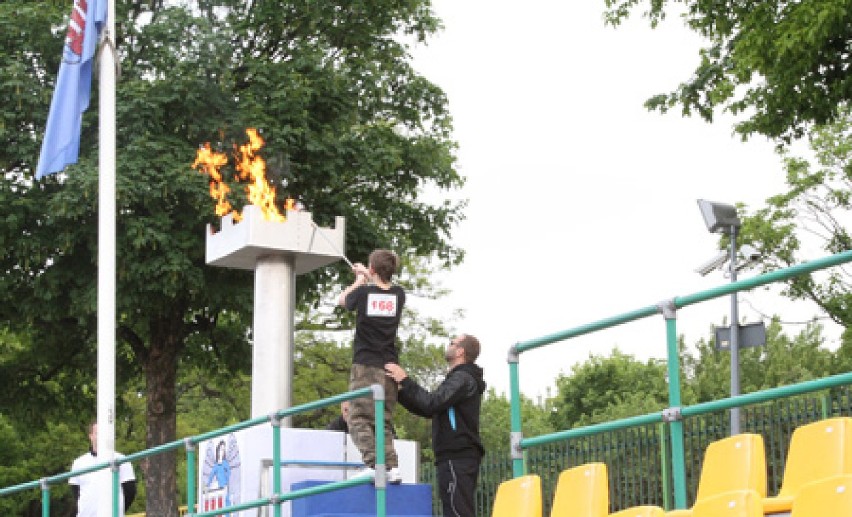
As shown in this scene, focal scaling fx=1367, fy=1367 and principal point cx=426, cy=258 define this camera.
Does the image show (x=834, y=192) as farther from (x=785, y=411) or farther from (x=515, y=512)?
(x=515, y=512)

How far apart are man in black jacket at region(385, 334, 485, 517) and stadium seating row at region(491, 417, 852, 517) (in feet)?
4.04

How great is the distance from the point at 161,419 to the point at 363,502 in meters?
15.7

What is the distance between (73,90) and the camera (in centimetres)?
1494

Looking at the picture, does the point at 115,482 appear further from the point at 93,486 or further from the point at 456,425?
the point at 456,425

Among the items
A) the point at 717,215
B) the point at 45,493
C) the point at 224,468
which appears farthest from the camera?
the point at 717,215

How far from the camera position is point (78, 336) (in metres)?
26.0

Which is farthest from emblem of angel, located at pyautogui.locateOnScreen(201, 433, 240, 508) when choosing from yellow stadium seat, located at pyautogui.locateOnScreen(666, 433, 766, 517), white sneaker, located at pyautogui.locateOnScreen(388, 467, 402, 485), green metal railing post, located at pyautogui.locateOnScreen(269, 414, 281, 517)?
yellow stadium seat, located at pyautogui.locateOnScreen(666, 433, 766, 517)

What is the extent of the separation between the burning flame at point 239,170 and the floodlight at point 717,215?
5.00 m

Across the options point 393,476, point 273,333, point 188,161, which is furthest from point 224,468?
point 188,161

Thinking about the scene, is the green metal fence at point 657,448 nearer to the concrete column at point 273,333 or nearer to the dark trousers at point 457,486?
the concrete column at point 273,333

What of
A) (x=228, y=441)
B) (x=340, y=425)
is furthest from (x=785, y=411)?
(x=228, y=441)

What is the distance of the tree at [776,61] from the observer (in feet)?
52.5

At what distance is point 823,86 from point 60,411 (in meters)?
16.8

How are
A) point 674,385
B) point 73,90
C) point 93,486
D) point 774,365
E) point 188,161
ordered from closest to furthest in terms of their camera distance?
point 674,385 → point 93,486 → point 73,90 → point 188,161 → point 774,365
